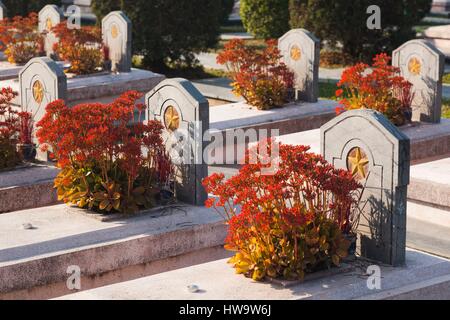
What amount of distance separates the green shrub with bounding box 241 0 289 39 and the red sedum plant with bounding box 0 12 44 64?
554 centimetres

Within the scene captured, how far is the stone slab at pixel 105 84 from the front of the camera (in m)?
14.4

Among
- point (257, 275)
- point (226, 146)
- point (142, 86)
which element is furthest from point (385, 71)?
point (257, 275)

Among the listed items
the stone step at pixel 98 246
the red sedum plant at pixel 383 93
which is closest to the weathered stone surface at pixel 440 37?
the red sedum plant at pixel 383 93

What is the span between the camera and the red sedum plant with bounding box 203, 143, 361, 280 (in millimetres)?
6699

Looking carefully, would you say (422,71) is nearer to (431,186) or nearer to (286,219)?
(431,186)

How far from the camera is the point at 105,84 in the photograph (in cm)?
1465

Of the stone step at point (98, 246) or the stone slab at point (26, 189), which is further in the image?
the stone slab at point (26, 189)

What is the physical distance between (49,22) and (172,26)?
2324 millimetres

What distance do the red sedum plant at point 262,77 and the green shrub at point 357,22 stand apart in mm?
4331

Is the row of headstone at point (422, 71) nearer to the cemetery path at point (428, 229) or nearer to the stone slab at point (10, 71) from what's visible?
the cemetery path at point (428, 229)

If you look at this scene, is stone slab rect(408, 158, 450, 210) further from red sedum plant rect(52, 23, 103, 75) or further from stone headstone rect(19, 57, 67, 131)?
red sedum plant rect(52, 23, 103, 75)

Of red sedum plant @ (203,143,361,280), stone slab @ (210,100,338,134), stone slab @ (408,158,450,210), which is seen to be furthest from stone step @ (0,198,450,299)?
stone slab @ (210,100,338,134)

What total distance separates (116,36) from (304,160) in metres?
8.80
